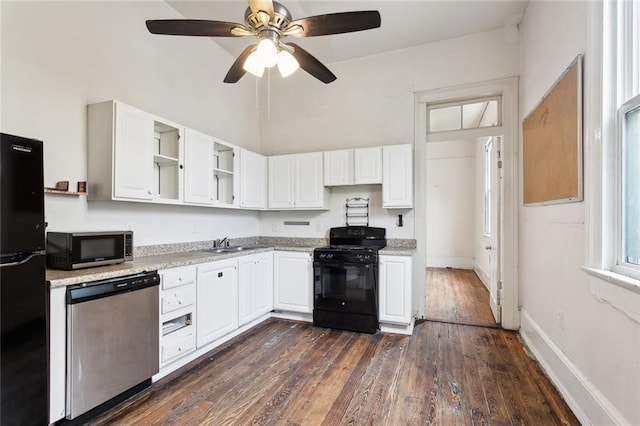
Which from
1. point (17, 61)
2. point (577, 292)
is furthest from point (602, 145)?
point (17, 61)

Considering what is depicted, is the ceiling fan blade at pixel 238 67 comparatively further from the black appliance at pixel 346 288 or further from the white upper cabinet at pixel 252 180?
the black appliance at pixel 346 288

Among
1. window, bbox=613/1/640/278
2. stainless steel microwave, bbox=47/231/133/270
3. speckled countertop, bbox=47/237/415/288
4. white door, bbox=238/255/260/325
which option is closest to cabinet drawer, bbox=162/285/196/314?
speckled countertop, bbox=47/237/415/288

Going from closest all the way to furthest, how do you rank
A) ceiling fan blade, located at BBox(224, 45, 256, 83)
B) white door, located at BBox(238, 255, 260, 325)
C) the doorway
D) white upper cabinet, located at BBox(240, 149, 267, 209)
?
ceiling fan blade, located at BBox(224, 45, 256, 83), white door, located at BBox(238, 255, 260, 325), white upper cabinet, located at BBox(240, 149, 267, 209), the doorway

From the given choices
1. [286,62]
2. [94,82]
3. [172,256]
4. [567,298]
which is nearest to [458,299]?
[567,298]

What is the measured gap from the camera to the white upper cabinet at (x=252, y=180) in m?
3.75

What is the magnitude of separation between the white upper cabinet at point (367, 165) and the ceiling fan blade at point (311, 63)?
130 centimetres

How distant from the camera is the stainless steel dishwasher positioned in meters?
1.79

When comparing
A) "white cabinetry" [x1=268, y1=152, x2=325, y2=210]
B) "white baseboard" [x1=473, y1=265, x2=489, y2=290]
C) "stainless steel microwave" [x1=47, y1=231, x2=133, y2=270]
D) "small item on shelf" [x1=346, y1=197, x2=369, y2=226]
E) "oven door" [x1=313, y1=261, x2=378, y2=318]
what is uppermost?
"white cabinetry" [x1=268, y1=152, x2=325, y2=210]

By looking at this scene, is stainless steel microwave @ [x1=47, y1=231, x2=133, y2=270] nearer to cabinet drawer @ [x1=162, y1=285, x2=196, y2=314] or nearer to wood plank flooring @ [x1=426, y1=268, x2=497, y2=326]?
cabinet drawer @ [x1=162, y1=285, x2=196, y2=314]

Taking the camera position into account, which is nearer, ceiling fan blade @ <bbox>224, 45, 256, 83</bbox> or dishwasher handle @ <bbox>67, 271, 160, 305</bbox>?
dishwasher handle @ <bbox>67, 271, 160, 305</bbox>

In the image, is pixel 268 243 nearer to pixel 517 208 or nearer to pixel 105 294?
pixel 105 294

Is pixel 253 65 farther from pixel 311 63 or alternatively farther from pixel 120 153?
pixel 120 153

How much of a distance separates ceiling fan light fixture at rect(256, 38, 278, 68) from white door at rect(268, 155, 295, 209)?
1961 millimetres

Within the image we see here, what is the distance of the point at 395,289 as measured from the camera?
3.30m
